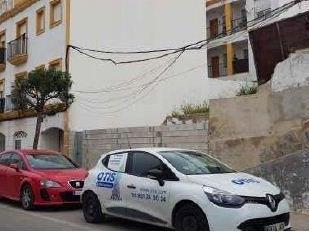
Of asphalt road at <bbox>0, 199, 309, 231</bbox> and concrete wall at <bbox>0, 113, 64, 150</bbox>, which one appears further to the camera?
concrete wall at <bbox>0, 113, 64, 150</bbox>

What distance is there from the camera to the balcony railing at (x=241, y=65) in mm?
36156

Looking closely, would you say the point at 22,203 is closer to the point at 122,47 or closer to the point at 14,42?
the point at 122,47

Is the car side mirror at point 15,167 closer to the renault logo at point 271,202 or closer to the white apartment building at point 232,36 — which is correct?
the renault logo at point 271,202

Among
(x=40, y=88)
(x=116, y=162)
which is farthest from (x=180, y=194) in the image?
(x=40, y=88)

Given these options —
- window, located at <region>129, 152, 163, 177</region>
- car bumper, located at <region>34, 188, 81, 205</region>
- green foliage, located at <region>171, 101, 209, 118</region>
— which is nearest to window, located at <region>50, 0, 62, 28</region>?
green foliage, located at <region>171, 101, 209, 118</region>

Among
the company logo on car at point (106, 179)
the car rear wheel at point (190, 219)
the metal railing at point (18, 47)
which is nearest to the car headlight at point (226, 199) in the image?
the car rear wheel at point (190, 219)

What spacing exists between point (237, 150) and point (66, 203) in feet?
15.8

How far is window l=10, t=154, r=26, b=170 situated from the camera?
13.9m

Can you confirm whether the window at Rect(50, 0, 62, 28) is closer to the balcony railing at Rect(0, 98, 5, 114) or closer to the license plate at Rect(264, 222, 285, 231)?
the balcony railing at Rect(0, 98, 5, 114)

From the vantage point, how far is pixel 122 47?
25.5 m

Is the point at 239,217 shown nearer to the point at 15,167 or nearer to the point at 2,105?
the point at 15,167

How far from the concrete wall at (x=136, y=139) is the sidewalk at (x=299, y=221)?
4569mm

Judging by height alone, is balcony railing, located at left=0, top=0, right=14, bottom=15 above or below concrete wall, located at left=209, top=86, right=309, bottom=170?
above

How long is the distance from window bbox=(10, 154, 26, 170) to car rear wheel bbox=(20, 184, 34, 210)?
68cm
